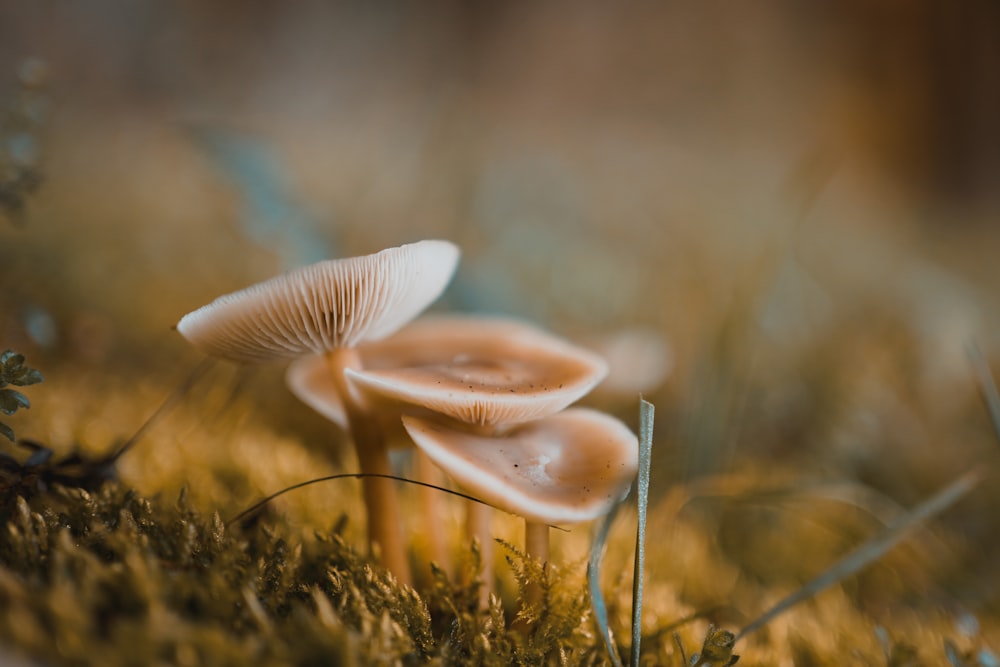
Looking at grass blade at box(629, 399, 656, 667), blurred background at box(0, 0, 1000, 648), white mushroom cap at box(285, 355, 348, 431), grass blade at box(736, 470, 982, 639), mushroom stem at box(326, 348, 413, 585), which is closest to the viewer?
grass blade at box(629, 399, 656, 667)

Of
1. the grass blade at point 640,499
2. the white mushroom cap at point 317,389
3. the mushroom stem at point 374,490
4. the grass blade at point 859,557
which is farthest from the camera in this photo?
the white mushroom cap at point 317,389

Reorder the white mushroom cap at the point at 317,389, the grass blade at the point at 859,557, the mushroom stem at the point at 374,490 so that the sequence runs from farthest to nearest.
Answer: the white mushroom cap at the point at 317,389 < the mushroom stem at the point at 374,490 < the grass blade at the point at 859,557

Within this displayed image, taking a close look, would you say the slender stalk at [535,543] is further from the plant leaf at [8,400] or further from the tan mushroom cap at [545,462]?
the plant leaf at [8,400]

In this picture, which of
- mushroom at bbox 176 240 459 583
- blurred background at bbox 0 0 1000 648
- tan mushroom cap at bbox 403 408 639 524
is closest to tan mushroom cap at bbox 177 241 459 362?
mushroom at bbox 176 240 459 583

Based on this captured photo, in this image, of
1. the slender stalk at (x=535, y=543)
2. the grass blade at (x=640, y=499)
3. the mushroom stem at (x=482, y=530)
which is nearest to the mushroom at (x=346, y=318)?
the mushroom stem at (x=482, y=530)

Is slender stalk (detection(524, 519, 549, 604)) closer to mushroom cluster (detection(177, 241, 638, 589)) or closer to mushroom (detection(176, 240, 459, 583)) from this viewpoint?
mushroom cluster (detection(177, 241, 638, 589))
